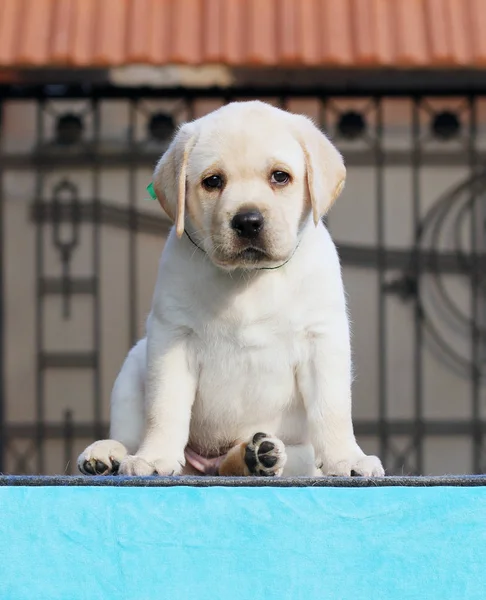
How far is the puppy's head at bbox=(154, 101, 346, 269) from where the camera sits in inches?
128

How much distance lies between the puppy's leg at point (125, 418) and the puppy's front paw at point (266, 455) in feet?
1.69

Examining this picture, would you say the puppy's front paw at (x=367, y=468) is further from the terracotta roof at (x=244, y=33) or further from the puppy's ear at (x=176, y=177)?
the terracotta roof at (x=244, y=33)

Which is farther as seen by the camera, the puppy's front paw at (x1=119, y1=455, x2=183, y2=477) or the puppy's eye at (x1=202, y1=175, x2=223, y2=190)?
the puppy's eye at (x1=202, y1=175, x2=223, y2=190)

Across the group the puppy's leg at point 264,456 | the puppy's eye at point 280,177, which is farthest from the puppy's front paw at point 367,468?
the puppy's eye at point 280,177

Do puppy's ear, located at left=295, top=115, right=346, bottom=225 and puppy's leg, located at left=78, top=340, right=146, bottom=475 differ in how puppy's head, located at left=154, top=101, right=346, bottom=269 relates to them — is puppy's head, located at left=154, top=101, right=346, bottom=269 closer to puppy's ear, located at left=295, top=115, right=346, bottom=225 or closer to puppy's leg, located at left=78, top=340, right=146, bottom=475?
puppy's ear, located at left=295, top=115, right=346, bottom=225

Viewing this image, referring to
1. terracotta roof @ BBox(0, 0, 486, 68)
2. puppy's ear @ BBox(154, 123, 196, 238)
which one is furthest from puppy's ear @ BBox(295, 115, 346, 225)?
terracotta roof @ BBox(0, 0, 486, 68)

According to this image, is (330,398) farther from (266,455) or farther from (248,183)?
(248,183)

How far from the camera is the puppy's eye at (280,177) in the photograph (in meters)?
3.35

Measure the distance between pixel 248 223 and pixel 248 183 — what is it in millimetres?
174
